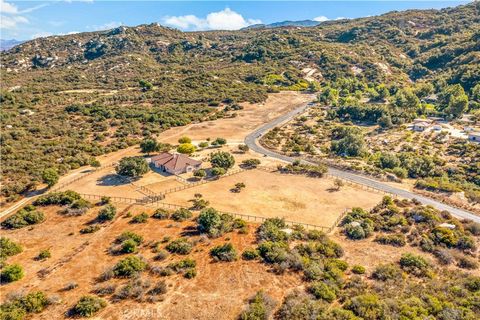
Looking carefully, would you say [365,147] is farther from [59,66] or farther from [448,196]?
[59,66]

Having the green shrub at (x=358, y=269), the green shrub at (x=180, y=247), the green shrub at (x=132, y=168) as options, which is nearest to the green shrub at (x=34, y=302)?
the green shrub at (x=180, y=247)

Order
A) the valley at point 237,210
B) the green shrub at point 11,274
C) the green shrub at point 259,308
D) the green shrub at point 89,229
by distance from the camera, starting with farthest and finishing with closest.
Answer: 1. the green shrub at point 89,229
2. the green shrub at point 11,274
3. the valley at point 237,210
4. the green shrub at point 259,308

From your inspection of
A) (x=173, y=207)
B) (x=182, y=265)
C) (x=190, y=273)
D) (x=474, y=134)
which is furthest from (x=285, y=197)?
(x=474, y=134)

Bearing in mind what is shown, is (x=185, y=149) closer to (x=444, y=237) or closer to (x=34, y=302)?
(x=34, y=302)

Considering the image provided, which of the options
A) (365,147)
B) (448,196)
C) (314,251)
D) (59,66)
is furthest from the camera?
(59,66)

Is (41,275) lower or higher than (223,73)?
lower

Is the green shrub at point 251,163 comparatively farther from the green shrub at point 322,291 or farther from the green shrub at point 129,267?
the green shrub at point 322,291

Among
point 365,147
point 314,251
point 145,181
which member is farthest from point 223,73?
point 314,251
